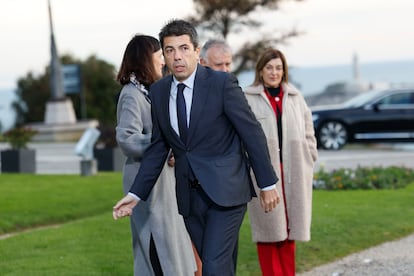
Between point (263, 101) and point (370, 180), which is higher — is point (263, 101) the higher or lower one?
the higher one

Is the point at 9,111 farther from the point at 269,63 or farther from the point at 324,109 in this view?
the point at 269,63

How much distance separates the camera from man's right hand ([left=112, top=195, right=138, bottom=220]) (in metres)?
5.31

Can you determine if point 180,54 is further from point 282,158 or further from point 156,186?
point 282,158

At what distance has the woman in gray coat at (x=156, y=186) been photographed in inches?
228

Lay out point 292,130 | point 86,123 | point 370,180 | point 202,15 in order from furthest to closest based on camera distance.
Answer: point 202,15
point 86,123
point 370,180
point 292,130

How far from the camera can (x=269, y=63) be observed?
278 inches

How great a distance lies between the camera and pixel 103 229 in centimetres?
1009

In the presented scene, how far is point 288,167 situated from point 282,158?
0.08 m

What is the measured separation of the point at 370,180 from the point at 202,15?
31648 mm

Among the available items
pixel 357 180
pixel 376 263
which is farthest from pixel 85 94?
pixel 376 263

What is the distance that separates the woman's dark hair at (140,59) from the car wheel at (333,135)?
62.5 feet

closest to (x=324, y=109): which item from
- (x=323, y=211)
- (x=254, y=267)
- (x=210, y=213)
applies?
(x=323, y=211)

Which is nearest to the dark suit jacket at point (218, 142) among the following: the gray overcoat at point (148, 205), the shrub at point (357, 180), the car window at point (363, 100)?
the gray overcoat at point (148, 205)

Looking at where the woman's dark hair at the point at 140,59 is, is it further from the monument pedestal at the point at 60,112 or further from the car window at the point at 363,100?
the monument pedestal at the point at 60,112
